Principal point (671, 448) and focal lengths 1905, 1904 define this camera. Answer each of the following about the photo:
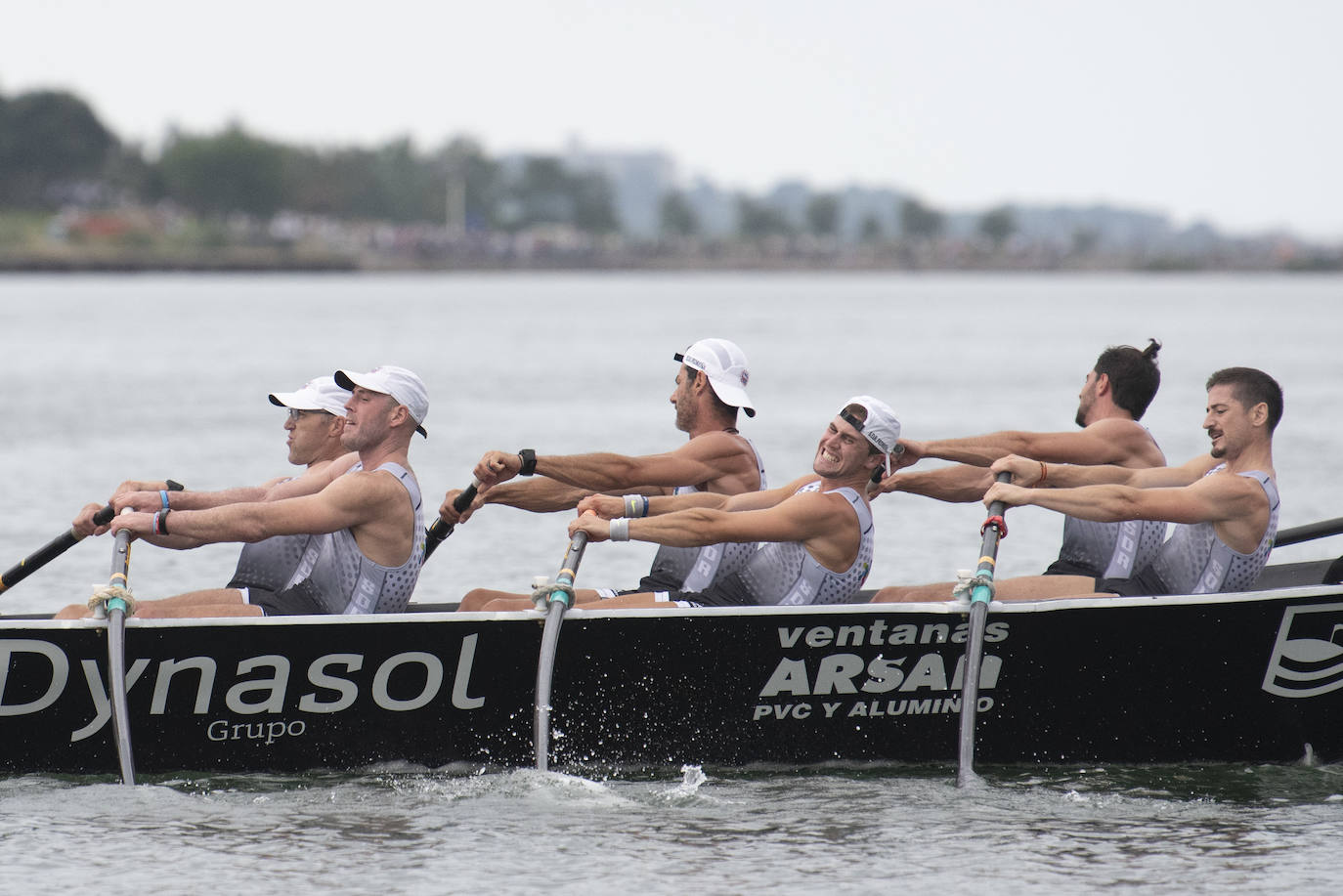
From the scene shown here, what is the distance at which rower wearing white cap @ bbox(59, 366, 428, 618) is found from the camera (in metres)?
9.19

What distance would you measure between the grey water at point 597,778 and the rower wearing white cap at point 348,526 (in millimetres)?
901

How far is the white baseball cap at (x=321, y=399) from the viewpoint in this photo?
991 cm

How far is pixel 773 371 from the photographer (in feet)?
166

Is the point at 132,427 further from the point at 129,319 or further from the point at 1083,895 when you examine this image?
the point at 129,319

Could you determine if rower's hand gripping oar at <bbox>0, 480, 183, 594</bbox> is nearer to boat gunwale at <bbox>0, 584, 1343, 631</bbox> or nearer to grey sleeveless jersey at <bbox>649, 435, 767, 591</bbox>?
boat gunwale at <bbox>0, 584, 1343, 631</bbox>

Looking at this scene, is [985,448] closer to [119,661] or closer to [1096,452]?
[1096,452]

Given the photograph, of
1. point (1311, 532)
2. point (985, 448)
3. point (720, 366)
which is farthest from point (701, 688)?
point (1311, 532)

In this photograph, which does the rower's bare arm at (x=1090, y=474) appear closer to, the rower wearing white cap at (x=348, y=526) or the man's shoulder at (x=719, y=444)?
the man's shoulder at (x=719, y=444)

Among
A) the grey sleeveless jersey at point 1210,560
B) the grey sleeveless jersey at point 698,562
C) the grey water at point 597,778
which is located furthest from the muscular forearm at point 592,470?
the grey sleeveless jersey at point 1210,560

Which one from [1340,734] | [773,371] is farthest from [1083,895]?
[773,371]

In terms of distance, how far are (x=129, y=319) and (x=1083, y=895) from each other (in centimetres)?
7787

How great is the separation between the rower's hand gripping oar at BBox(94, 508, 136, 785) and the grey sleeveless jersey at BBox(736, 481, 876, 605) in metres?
3.14

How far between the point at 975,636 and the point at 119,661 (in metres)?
4.09

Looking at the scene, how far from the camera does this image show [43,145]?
15438 cm
